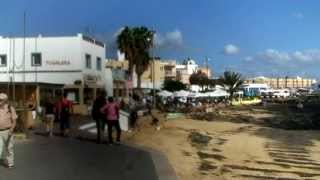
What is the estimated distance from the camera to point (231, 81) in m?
150

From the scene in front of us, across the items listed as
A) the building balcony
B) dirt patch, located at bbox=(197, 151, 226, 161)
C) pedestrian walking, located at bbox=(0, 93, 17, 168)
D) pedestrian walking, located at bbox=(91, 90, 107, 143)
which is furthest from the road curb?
the building balcony

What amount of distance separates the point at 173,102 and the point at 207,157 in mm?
65534

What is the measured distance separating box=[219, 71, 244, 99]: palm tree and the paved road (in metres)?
128

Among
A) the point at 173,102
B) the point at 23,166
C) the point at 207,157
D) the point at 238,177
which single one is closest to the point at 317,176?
the point at 238,177

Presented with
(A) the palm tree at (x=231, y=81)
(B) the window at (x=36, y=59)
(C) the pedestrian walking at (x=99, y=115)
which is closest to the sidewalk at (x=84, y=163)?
(C) the pedestrian walking at (x=99, y=115)

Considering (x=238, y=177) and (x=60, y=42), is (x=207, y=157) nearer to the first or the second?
(x=238, y=177)

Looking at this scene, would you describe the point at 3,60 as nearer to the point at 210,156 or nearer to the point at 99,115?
the point at 99,115

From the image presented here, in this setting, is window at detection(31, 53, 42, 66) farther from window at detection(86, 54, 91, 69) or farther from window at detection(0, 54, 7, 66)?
window at detection(86, 54, 91, 69)

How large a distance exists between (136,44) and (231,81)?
59.6m

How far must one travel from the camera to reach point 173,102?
88.1 metres

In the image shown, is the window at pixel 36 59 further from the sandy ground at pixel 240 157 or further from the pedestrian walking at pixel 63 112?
the pedestrian walking at pixel 63 112

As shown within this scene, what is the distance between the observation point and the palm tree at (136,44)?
92000 millimetres

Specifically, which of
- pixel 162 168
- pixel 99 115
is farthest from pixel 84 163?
pixel 99 115

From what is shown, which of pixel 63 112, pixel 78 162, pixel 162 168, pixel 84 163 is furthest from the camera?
pixel 63 112
